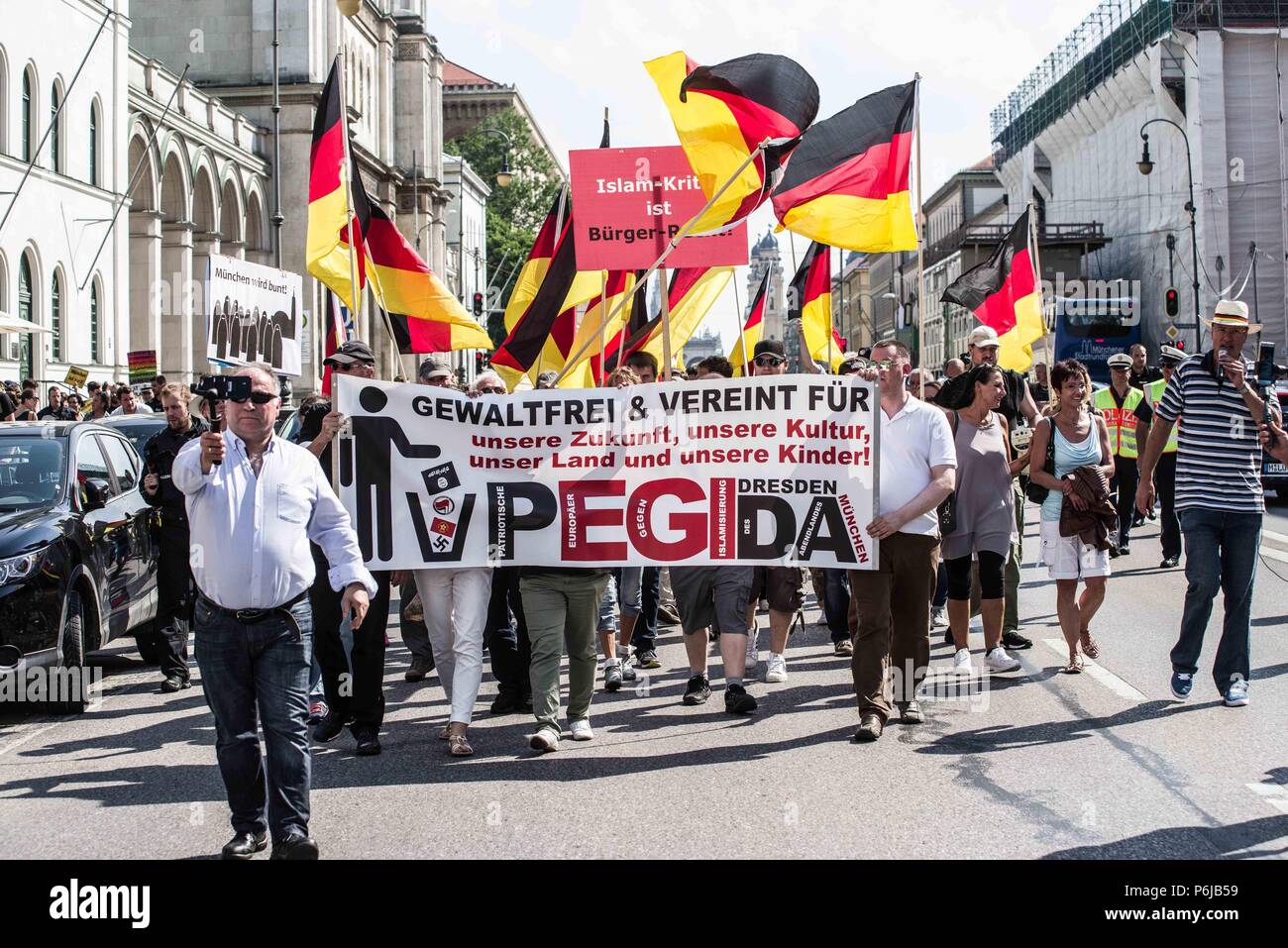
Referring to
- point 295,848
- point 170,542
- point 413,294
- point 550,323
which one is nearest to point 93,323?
point 550,323

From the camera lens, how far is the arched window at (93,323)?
117 ft

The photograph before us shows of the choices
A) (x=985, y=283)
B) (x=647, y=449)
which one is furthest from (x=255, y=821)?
(x=985, y=283)

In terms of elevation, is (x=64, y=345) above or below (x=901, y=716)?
above

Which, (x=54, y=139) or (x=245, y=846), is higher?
(x=54, y=139)

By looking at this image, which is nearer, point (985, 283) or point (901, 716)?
point (901, 716)

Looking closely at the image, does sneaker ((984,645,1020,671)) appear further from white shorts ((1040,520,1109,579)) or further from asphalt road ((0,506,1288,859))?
white shorts ((1040,520,1109,579))

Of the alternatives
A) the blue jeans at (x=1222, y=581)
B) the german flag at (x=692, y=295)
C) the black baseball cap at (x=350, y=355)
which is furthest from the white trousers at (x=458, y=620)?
the german flag at (x=692, y=295)

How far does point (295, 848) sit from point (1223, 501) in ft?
17.8

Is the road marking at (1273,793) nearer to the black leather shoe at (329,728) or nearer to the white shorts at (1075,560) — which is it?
the white shorts at (1075,560)

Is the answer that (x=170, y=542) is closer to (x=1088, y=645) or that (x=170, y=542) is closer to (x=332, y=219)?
(x=332, y=219)

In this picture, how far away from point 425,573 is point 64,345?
28668mm

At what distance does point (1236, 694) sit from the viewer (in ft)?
27.4
